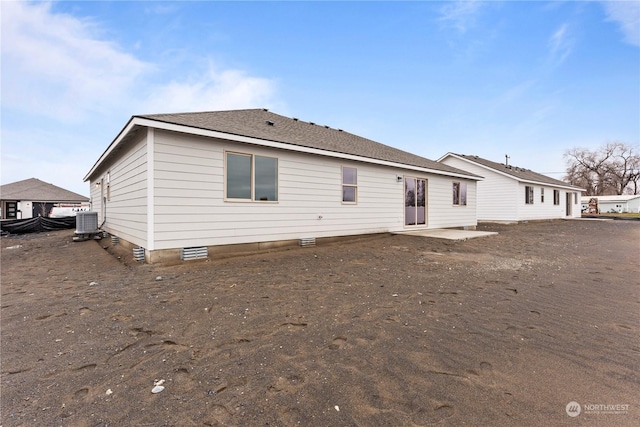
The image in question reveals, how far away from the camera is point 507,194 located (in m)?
19.3

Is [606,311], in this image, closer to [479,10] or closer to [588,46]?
[479,10]

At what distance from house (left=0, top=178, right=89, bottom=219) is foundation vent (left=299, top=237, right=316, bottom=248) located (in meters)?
30.4

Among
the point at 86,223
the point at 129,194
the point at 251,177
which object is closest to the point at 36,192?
the point at 86,223

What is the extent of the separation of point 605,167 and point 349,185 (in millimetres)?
63799

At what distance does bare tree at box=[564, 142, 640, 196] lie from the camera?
154 feet

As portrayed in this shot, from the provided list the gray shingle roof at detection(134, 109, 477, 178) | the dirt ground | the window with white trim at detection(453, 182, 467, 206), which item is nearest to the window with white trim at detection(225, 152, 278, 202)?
the gray shingle roof at detection(134, 109, 477, 178)

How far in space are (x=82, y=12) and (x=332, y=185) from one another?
9.37m

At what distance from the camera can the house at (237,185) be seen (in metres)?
6.06

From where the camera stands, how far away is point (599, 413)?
1.69 meters

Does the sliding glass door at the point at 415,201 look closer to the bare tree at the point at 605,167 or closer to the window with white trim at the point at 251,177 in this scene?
the window with white trim at the point at 251,177

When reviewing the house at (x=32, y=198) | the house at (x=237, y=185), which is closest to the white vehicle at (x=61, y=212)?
the house at (x=32, y=198)

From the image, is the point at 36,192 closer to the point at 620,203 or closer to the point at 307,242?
the point at 307,242

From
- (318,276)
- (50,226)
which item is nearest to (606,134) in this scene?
(318,276)

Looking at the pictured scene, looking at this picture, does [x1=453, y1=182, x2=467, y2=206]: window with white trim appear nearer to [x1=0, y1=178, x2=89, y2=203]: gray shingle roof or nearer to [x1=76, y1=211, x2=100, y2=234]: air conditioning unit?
[x1=76, y1=211, x2=100, y2=234]: air conditioning unit
